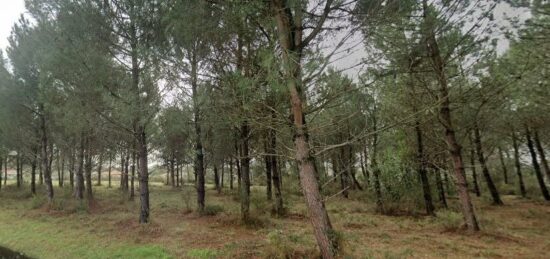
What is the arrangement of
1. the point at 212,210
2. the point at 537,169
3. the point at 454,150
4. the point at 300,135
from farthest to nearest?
the point at 537,169, the point at 212,210, the point at 454,150, the point at 300,135

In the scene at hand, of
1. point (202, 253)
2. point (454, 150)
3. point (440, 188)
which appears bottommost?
point (440, 188)

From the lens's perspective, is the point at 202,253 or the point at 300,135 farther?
the point at 202,253

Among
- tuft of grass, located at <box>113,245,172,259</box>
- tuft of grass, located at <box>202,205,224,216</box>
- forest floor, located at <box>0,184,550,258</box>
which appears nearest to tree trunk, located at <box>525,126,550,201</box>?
forest floor, located at <box>0,184,550,258</box>

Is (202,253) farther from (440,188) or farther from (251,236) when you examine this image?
(440,188)

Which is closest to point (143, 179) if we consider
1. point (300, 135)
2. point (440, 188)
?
point (300, 135)

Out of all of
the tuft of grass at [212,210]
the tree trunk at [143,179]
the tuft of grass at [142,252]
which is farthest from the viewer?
the tuft of grass at [212,210]

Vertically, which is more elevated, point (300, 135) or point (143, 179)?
point (300, 135)

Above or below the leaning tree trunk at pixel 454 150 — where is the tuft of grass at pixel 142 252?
below

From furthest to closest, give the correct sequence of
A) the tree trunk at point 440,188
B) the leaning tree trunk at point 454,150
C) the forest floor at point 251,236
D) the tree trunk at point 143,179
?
the tree trunk at point 440,188, the tree trunk at point 143,179, the leaning tree trunk at point 454,150, the forest floor at point 251,236

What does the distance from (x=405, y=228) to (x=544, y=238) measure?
3965 mm

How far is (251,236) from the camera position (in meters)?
9.25

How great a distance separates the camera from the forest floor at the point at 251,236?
23.9 feet

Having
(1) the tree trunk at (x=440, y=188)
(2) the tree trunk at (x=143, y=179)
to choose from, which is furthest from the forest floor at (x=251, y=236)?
(1) the tree trunk at (x=440, y=188)

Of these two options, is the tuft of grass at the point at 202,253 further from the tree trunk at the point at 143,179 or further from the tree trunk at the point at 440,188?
the tree trunk at the point at 440,188
